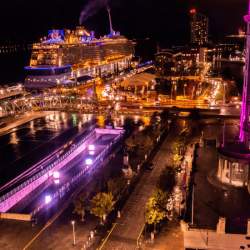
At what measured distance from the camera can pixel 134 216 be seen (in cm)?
1340

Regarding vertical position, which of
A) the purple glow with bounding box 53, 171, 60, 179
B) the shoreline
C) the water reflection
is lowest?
the purple glow with bounding box 53, 171, 60, 179

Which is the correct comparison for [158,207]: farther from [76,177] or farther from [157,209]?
[76,177]

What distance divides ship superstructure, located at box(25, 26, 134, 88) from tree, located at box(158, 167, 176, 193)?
2461cm

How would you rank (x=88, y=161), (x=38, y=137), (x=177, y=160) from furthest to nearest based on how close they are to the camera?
(x=38, y=137), (x=88, y=161), (x=177, y=160)

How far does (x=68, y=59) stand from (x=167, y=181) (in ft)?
101

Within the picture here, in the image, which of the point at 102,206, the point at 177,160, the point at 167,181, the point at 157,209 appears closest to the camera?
the point at 157,209

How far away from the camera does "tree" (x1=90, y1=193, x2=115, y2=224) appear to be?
12.7 meters

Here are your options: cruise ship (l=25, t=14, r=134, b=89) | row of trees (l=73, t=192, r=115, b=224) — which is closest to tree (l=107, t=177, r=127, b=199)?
row of trees (l=73, t=192, r=115, b=224)

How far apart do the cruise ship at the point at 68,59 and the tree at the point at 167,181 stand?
2448cm

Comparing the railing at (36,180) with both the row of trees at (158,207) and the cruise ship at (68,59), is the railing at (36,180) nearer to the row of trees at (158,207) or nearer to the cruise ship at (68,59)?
the row of trees at (158,207)

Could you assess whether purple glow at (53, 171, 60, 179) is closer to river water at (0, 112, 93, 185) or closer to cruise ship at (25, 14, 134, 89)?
river water at (0, 112, 93, 185)

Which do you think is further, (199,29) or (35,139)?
(199,29)

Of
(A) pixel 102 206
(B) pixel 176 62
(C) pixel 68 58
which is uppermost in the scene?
(C) pixel 68 58

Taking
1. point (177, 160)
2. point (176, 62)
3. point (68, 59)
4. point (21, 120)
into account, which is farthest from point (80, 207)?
point (176, 62)
